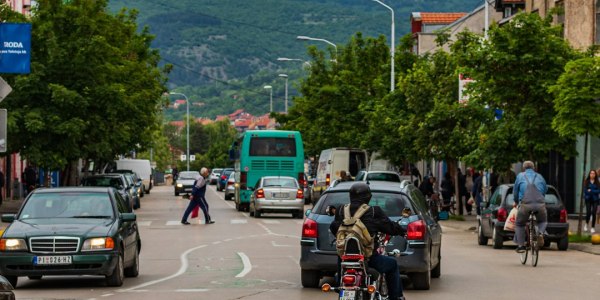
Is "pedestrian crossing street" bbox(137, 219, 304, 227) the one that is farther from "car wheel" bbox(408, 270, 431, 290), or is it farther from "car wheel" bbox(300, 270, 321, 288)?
"car wheel" bbox(408, 270, 431, 290)

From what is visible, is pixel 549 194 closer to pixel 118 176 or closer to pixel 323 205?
pixel 323 205

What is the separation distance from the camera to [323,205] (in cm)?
1717

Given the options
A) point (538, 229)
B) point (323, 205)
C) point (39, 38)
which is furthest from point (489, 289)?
point (39, 38)

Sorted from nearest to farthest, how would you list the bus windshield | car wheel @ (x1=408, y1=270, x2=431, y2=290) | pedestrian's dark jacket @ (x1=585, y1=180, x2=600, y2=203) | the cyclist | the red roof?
car wheel @ (x1=408, y1=270, x2=431, y2=290), the cyclist, pedestrian's dark jacket @ (x1=585, y1=180, x2=600, y2=203), the bus windshield, the red roof

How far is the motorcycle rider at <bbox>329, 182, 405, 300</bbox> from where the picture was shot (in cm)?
1198

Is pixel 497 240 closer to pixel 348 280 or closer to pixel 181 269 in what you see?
pixel 181 269

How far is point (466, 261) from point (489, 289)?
608cm

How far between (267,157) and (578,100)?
24.1 metres

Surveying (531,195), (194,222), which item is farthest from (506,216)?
(194,222)

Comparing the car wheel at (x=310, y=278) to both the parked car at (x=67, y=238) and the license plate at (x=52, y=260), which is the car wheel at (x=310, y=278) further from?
the license plate at (x=52, y=260)

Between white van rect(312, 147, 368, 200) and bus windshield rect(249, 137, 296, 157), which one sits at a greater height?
bus windshield rect(249, 137, 296, 157)

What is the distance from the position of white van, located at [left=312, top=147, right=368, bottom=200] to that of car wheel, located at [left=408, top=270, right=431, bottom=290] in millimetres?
44048

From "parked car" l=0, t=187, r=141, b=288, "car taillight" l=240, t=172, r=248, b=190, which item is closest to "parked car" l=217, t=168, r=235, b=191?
"car taillight" l=240, t=172, r=248, b=190

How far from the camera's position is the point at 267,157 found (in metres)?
52.3
